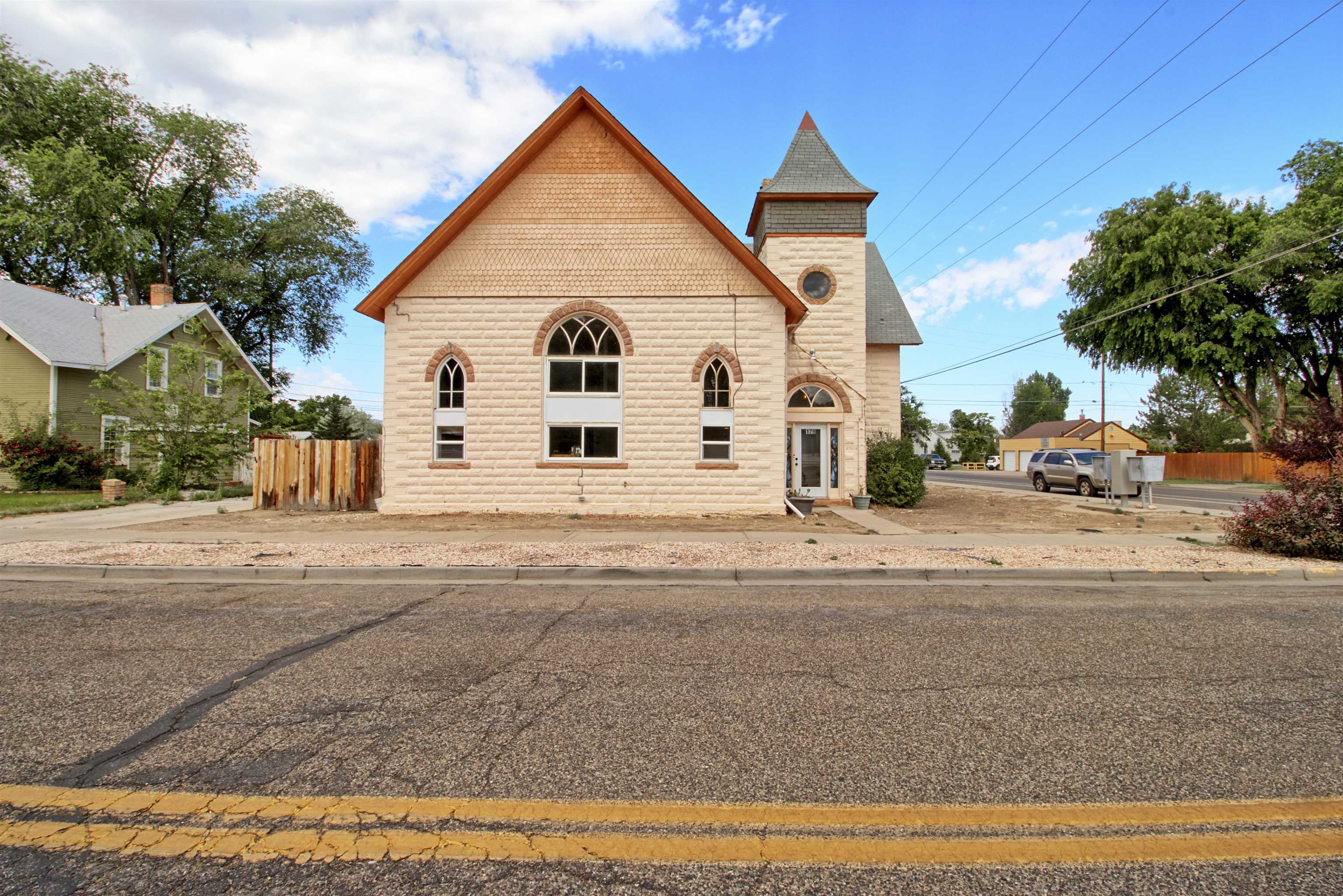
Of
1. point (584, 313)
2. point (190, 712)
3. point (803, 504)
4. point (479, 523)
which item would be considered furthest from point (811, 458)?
point (190, 712)

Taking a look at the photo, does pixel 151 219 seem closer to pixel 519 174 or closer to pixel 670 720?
pixel 519 174

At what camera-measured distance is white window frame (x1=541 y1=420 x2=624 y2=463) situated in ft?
52.0

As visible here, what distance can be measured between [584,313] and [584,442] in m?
3.03

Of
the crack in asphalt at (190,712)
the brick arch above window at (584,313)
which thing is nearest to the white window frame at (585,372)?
the brick arch above window at (584,313)

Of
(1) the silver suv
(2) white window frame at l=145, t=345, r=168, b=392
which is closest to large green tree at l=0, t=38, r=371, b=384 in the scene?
(2) white window frame at l=145, t=345, r=168, b=392

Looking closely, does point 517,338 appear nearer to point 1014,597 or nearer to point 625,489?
point 625,489

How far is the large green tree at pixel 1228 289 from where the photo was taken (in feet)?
105

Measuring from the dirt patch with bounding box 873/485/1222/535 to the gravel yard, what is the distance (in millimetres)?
2904

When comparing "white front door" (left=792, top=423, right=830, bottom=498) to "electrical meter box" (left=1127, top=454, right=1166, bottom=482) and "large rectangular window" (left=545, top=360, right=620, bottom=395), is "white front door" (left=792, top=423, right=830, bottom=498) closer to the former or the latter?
"large rectangular window" (left=545, top=360, right=620, bottom=395)

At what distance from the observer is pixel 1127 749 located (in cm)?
366

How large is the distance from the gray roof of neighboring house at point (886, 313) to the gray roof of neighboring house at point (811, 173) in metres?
4.22

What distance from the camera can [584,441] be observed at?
15.9 meters

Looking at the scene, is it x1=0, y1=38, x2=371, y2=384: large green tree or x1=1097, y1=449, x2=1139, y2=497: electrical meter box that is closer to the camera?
x1=1097, y1=449, x2=1139, y2=497: electrical meter box

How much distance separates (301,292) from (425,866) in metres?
43.6
